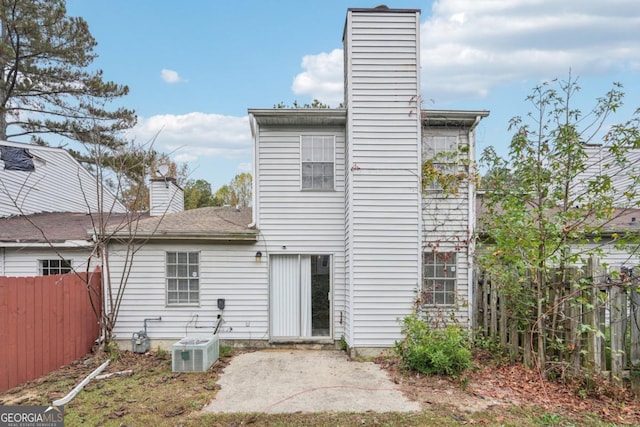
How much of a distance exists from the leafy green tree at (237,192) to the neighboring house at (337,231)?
25.2m

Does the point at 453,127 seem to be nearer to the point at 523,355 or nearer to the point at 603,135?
the point at 603,135

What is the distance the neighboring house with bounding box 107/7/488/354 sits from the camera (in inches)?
286

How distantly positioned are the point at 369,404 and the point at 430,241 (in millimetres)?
3877

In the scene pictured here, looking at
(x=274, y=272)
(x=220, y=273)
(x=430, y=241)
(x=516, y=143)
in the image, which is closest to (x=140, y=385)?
(x=220, y=273)

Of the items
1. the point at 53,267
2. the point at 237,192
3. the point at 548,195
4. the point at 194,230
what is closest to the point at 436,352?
the point at 548,195

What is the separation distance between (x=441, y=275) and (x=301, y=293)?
10.1ft

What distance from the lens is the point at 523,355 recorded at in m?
5.94

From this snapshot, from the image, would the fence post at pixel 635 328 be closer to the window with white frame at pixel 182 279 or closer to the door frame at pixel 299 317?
the door frame at pixel 299 317

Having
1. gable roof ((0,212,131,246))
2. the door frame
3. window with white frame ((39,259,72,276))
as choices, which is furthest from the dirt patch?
window with white frame ((39,259,72,276))

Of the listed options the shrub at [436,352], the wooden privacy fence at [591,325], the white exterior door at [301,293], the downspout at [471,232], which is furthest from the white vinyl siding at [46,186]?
the wooden privacy fence at [591,325]

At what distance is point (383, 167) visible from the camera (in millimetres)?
7312

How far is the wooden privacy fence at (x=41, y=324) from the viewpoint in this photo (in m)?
5.57

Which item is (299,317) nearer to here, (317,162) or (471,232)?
(317,162)

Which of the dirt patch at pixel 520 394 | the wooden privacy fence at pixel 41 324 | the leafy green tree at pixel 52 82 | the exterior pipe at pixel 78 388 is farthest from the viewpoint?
the leafy green tree at pixel 52 82
